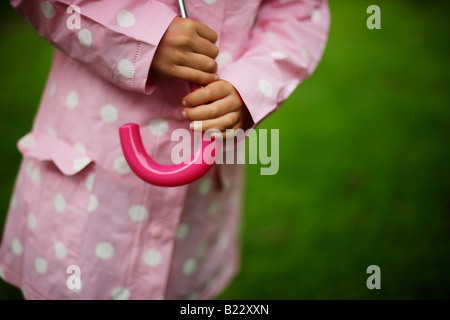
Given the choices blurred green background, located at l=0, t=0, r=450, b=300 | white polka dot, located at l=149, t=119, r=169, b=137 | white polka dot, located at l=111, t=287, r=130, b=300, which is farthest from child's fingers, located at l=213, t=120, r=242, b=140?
blurred green background, located at l=0, t=0, r=450, b=300

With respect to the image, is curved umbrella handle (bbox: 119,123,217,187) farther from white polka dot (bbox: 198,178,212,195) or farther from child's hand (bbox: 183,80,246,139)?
white polka dot (bbox: 198,178,212,195)

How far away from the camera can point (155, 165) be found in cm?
58

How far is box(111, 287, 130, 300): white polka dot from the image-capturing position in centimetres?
70

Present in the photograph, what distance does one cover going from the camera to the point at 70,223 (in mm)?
675

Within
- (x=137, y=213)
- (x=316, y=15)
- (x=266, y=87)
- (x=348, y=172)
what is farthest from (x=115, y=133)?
(x=348, y=172)

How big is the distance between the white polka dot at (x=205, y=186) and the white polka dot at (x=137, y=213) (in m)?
0.12

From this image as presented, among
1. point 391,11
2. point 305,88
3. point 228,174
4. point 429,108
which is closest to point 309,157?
point 305,88

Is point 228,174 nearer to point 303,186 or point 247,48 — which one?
point 247,48

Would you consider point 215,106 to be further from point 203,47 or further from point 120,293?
point 120,293
